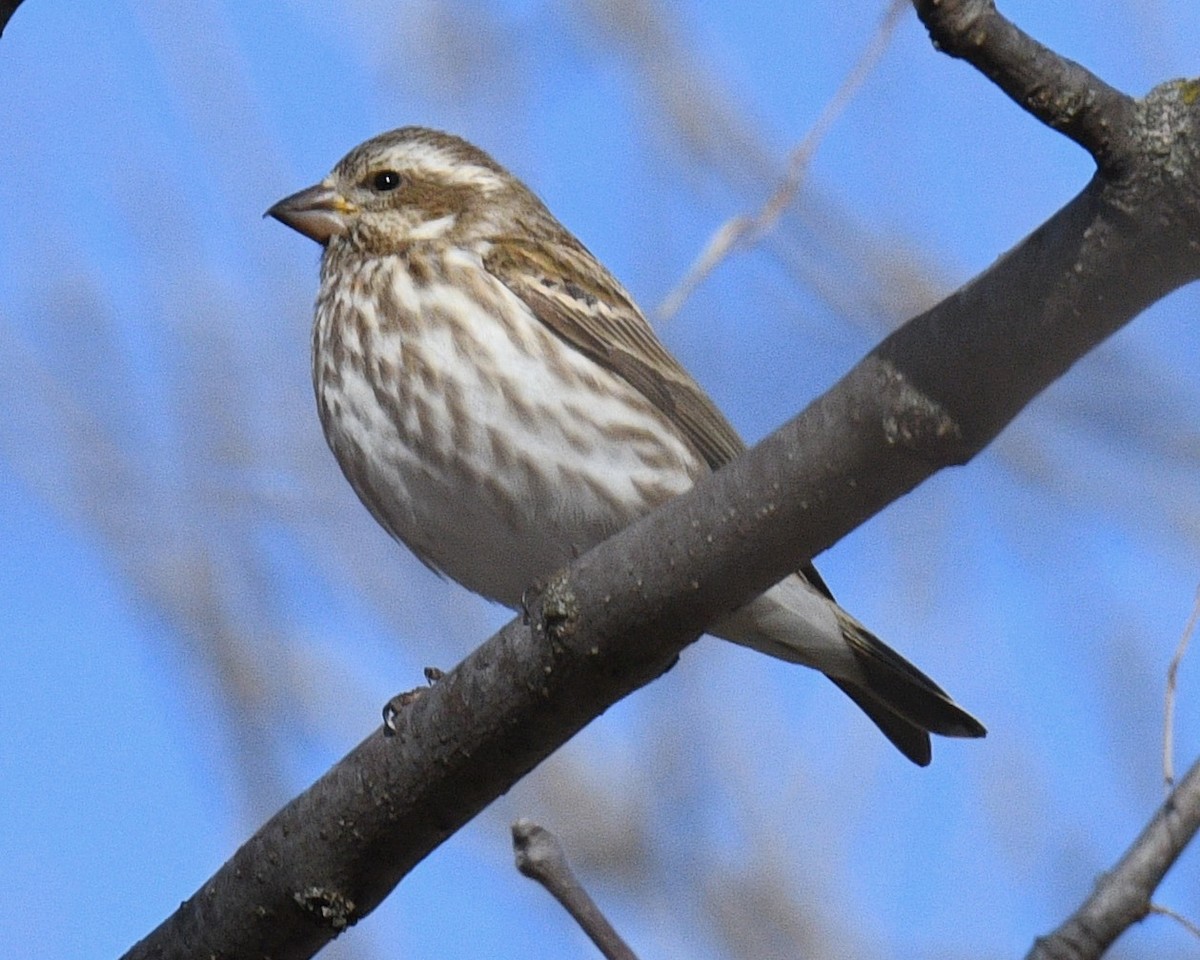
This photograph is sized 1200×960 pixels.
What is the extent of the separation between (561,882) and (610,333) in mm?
3127

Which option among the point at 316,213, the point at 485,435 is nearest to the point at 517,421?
the point at 485,435

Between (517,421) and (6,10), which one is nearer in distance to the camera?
(6,10)

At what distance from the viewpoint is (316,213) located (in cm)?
629

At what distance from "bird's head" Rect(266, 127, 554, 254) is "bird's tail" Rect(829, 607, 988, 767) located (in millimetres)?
1698

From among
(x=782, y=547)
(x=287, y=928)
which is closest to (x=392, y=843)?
(x=287, y=928)

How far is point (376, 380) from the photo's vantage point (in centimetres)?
540

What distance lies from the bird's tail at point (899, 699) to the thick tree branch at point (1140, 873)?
8.87 ft

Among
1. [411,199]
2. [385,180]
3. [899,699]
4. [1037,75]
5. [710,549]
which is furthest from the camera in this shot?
[385,180]

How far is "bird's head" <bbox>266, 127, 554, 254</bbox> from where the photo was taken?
6.12m

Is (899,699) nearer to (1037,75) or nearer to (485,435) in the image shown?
(485,435)

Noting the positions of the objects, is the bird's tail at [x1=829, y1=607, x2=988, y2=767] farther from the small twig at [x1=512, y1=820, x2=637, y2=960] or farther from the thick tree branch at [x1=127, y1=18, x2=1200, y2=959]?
the small twig at [x1=512, y1=820, x2=637, y2=960]

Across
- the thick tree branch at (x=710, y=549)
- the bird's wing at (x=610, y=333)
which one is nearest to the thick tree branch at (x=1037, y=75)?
the thick tree branch at (x=710, y=549)

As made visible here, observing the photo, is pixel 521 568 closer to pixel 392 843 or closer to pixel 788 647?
pixel 788 647

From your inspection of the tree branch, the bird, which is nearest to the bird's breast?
the bird
